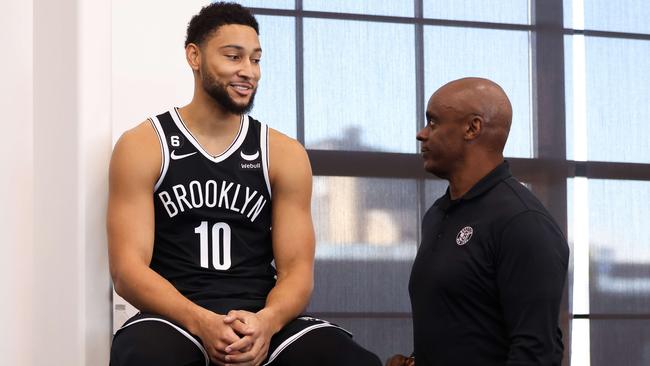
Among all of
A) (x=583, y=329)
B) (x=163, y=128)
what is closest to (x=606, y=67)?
(x=583, y=329)

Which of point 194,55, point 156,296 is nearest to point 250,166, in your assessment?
point 194,55

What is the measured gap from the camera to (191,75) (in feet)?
9.60

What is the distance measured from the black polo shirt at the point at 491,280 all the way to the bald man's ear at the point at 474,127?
0.30 feet

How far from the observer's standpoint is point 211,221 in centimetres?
250

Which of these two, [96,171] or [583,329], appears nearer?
[96,171]

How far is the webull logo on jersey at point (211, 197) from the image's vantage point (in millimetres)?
2479

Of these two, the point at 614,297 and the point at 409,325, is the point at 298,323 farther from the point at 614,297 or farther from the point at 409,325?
the point at 614,297

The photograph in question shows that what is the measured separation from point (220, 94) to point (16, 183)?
0.58 meters

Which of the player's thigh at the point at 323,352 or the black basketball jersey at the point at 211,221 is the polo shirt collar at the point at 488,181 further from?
the black basketball jersey at the point at 211,221

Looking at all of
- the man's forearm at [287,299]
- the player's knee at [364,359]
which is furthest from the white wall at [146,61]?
the player's knee at [364,359]

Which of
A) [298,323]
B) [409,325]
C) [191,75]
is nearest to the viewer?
[298,323]

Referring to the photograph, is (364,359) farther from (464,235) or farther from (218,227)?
(218,227)

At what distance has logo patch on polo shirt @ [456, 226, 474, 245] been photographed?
2230mm

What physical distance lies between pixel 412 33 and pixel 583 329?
138cm
